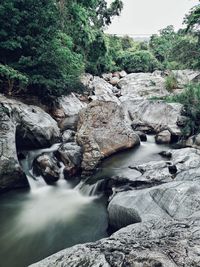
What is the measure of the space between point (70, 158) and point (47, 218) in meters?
2.33

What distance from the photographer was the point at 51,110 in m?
12.1

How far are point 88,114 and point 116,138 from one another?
4.27 ft

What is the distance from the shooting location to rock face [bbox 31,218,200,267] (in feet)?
7.72

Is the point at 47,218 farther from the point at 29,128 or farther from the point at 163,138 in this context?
the point at 163,138

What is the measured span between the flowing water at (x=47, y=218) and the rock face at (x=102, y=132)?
0.67m

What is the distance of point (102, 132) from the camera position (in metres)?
8.68

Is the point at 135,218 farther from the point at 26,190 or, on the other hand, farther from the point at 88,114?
the point at 88,114

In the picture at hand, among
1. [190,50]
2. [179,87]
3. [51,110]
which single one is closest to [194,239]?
[51,110]

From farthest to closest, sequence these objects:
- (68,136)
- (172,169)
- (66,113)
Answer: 1. (66,113)
2. (68,136)
3. (172,169)

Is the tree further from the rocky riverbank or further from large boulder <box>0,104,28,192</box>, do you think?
large boulder <box>0,104,28,192</box>

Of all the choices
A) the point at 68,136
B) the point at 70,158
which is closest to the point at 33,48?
the point at 68,136

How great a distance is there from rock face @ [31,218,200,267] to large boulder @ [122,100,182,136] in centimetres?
826

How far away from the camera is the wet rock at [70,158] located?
7.55 meters

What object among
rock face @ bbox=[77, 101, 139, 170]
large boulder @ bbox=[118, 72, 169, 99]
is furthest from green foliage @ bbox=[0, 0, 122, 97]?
large boulder @ bbox=[118, 72, 169, 99]
